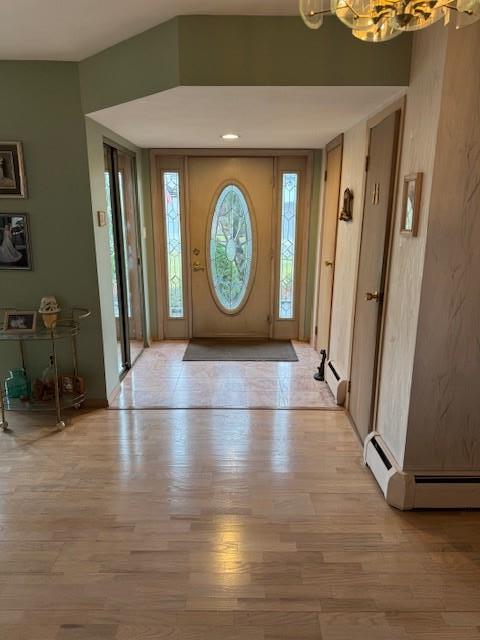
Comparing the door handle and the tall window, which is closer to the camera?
the door handle

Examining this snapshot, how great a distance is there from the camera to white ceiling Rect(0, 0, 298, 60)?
6.31 ft

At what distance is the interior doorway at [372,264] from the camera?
227 cm

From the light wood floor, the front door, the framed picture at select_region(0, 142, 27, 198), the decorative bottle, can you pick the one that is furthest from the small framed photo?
the front door

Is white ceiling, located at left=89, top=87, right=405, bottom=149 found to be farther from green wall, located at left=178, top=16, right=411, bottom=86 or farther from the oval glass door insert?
the oval glass door insert

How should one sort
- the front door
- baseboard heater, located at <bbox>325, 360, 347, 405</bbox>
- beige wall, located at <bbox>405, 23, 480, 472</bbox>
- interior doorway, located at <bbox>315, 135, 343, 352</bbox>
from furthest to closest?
the front door
interior doorway, located at <bbox>315, 135, 343, 352</bbox>
baseboard heater, located at <bbox>325, 360, 347, 405</bbox>
beige wall, located at <bbox>405, 23, 480, 472</bbox>

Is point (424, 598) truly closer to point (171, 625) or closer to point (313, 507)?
point (313, 507)

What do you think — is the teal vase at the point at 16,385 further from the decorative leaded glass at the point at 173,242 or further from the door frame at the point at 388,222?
the door frame at the point at 388,222

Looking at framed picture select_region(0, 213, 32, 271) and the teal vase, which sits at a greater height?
framed picture select_region(0, 213, 32, 271)

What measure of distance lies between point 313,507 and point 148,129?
2792mm

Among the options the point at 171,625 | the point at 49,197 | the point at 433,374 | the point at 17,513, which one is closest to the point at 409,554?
the point at 433,374

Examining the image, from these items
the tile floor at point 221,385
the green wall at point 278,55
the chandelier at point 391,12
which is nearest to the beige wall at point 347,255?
the tile floor at point 221,385

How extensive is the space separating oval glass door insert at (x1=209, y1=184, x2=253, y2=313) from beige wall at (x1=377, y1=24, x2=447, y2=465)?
2.53m

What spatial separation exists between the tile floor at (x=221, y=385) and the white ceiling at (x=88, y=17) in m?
2.34

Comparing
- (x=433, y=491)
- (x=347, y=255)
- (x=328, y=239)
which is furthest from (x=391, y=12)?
(x=328, y=239)
